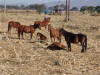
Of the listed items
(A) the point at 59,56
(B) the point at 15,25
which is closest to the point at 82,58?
(A) the point at 59,56

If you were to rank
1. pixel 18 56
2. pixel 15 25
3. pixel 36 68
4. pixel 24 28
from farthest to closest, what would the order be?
pixel 15 25, pixel 24 28, pixel 18 56, pixel 36 68

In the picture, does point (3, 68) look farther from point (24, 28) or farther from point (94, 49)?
point (24, 28)

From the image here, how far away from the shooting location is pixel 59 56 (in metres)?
11.0

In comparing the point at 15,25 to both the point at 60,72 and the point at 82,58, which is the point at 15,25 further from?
the point at 60,72

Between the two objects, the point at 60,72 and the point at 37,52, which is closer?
the point at 60,72

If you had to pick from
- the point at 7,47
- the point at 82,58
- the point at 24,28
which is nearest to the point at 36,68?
the point at 82,58

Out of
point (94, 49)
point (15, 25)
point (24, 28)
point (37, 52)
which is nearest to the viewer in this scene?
point (37, 52)

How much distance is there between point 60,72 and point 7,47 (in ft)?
17.1

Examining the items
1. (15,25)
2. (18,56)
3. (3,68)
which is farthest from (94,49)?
(15,25)

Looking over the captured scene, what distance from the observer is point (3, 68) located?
350 inches

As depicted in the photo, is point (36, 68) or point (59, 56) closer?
point (36, 68)

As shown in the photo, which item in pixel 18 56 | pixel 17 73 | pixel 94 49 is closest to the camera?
pixel 17 73

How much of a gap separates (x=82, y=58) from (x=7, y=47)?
423 cm

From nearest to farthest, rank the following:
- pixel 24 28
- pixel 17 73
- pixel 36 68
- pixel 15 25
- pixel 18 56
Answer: pixel 17 73 < pixel 36 68 < pixel 18 56 < pixel 24 28 < pixel 15 25
